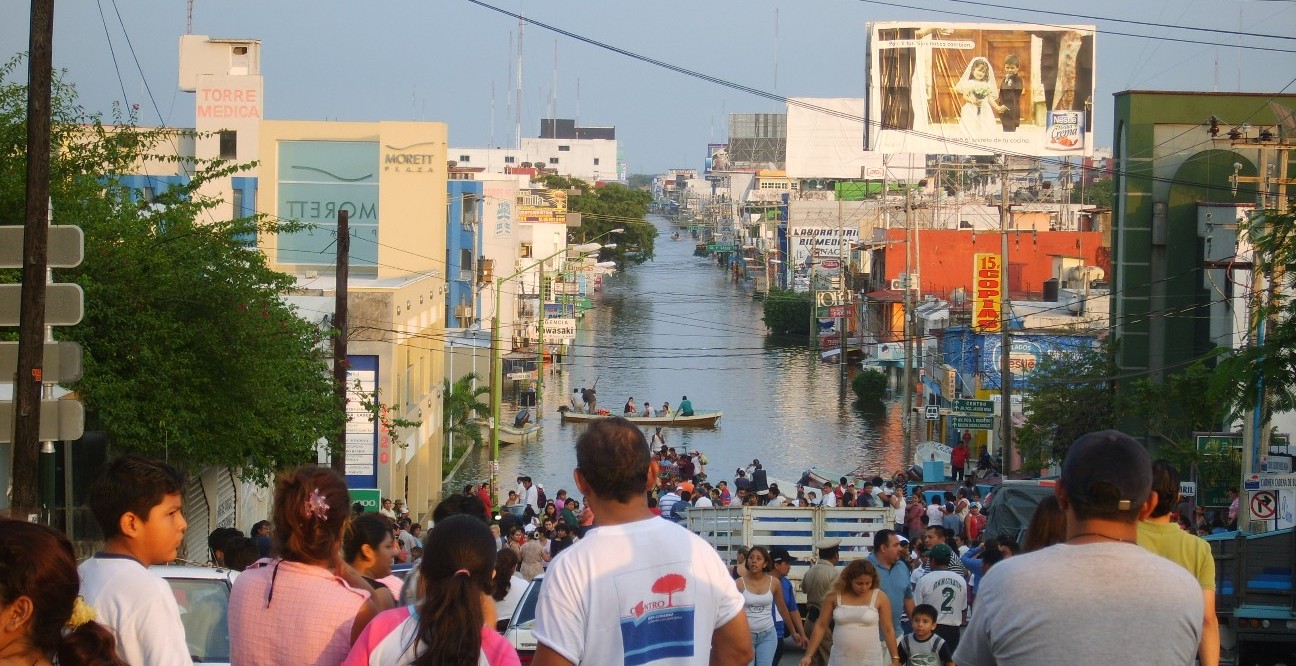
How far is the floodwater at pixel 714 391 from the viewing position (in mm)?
43719

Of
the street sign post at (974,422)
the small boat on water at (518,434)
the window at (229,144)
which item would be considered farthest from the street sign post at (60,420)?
the window at (229,144)

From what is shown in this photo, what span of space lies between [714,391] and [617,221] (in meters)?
72.4

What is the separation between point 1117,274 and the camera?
3047 cm

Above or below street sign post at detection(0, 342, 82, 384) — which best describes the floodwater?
below

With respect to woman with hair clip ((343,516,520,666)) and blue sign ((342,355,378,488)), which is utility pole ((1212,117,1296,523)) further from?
woman with hair clip ((343,516,520,666))

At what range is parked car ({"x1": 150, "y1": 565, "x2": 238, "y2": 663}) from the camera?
7.61m

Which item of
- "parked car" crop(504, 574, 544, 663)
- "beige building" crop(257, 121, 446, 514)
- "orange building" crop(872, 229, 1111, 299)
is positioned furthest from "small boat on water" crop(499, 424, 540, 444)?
"parked car" crop(504, 574, 544, 663)

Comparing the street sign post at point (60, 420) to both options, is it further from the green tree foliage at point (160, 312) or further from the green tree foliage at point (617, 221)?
the green tree foliage at point (617, 221)

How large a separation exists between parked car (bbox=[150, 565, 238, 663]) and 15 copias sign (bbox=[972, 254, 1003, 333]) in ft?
115

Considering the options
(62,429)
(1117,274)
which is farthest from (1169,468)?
(1117,274)

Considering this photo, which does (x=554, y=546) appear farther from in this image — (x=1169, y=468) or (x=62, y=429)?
A: (x=1169, y=468)

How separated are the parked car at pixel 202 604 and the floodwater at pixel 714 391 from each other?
29.0 metres

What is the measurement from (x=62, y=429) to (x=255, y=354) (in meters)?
6.61

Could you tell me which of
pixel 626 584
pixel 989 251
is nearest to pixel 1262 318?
pixel 626 584
